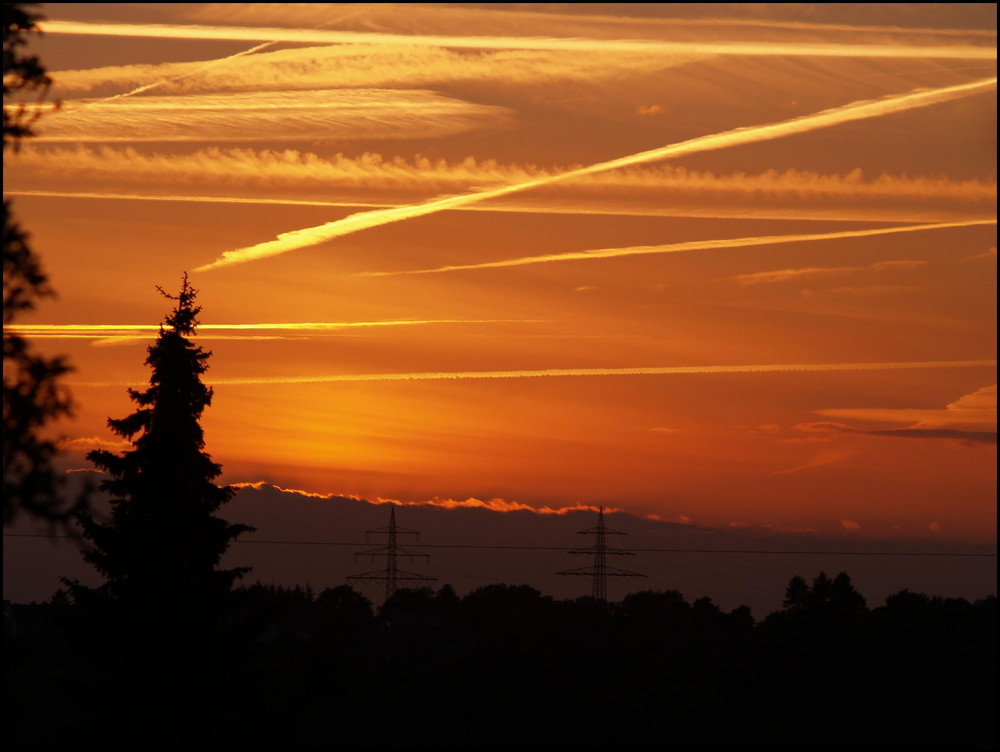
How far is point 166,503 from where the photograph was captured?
113 feet

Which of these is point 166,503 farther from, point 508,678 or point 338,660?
point 508,678

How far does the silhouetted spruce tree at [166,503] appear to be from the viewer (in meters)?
34.3

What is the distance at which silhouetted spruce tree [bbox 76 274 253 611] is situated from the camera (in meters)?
34.3

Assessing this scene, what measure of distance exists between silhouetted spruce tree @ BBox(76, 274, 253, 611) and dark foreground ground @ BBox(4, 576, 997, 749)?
32.3 inches

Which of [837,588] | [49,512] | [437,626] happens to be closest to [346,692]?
[49,512]

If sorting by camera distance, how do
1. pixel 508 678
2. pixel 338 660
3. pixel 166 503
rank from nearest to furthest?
pixel 166 503, pixel 338 660, pixel 508 678

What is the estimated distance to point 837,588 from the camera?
13762cm

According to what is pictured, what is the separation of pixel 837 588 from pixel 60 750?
11648cm

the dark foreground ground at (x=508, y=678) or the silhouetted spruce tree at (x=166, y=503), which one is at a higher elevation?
the silhouetted spruce tree at (x=166, y=503)

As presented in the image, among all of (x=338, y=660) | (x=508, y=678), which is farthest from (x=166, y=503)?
(x=508, y=678)

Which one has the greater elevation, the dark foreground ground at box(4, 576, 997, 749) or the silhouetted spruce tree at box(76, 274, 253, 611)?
the silhouetted spruce tree at box(76, 274, 253, 611)

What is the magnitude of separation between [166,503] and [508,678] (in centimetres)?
5186

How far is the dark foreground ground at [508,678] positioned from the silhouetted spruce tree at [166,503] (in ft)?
2.69

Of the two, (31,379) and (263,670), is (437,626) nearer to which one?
(263,670)
